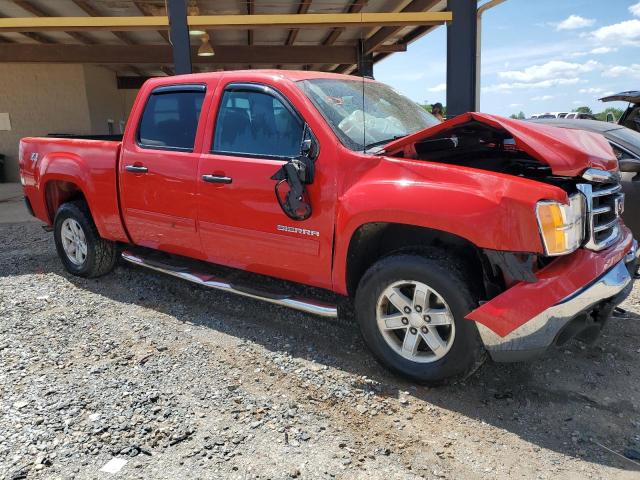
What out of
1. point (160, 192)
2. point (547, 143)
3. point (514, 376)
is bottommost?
point (514, 376)

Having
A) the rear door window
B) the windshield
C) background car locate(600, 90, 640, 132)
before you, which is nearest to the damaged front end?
the windshield

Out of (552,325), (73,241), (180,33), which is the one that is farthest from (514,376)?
(180,33)

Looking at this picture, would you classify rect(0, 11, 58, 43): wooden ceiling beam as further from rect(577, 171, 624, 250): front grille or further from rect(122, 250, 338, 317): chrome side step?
rect(577, 171, 624, 250): front grille

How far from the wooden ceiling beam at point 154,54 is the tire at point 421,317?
1083 centimetres

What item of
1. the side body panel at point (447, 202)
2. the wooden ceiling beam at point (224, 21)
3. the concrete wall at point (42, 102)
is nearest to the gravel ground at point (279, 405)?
the side body panel at point (447, 202)

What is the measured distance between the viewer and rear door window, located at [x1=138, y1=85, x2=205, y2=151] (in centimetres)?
404

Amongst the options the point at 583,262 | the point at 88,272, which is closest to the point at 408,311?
the point at 583,262

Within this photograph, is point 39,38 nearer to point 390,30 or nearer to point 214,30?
point 214,30

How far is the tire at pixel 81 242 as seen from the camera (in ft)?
16.4

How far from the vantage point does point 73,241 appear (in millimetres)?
5242

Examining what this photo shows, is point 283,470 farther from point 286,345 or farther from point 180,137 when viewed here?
point 180,137

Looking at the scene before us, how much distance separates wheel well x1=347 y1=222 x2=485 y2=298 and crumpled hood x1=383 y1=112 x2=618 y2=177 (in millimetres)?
552

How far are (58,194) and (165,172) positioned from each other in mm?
1974

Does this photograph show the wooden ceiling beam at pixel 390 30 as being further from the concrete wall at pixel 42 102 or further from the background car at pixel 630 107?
the concrete wall at pixel 42 102
